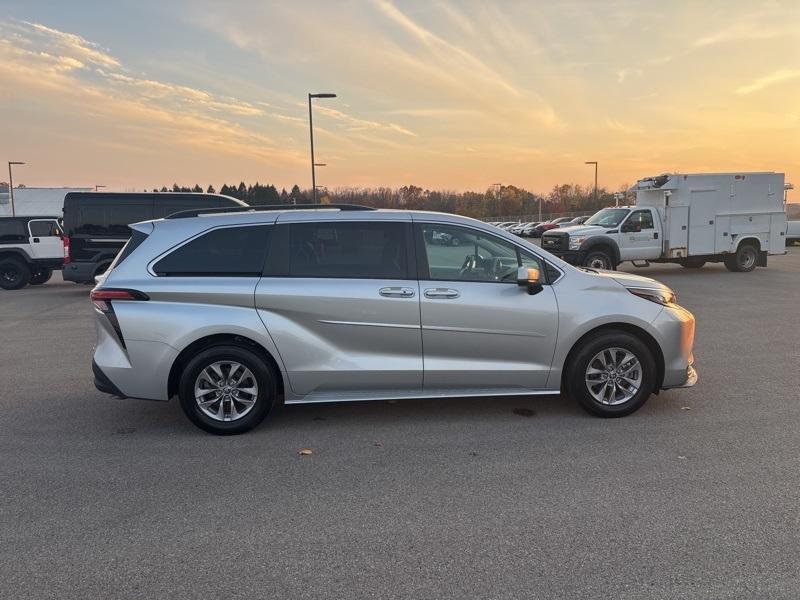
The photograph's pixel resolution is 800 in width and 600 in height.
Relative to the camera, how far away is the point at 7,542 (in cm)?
317

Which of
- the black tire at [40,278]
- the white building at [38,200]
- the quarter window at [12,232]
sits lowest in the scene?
the black tire at [40,278]

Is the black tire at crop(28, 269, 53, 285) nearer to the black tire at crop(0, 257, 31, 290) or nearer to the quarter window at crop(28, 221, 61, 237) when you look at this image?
the black tire at crop(0, 257, 31, 290)

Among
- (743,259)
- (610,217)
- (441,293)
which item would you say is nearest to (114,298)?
(441,293)

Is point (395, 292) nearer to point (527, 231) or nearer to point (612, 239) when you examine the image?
point (612, 239)

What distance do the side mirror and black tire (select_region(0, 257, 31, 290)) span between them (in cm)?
1604

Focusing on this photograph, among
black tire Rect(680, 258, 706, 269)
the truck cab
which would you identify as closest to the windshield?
the truck cab

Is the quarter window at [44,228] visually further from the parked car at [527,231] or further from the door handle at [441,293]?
the parked car at [527,231]

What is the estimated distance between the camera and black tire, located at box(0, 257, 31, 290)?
52.4 feet

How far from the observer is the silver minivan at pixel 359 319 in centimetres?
460

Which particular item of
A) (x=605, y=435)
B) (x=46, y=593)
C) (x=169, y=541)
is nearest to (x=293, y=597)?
(x=169, y=541)

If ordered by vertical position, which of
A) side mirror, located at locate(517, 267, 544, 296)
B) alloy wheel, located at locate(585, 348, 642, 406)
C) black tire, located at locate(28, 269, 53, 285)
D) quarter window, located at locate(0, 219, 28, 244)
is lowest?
alloy wheel, located at locate(585, 348, 642, 406)

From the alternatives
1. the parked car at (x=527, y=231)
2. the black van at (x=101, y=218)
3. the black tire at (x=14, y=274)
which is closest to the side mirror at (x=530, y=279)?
the black van at (x=101, y=218)

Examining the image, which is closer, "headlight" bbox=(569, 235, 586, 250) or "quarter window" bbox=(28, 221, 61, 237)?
"headlight" bbox=(569, 235, 586, 250)

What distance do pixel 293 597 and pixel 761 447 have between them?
11.7ft
